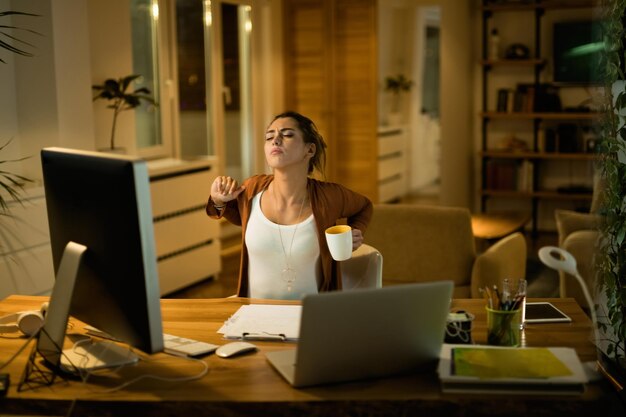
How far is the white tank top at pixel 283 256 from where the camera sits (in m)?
2.73

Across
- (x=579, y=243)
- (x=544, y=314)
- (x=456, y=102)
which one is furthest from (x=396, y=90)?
A: (x=544, y=314)

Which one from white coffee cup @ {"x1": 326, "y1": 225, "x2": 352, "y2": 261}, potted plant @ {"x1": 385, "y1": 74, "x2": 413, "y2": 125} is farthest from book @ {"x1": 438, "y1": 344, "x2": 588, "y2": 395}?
potted plant @ {"x1": 385, "y1": 74, "x2": 413, "y2": 125}

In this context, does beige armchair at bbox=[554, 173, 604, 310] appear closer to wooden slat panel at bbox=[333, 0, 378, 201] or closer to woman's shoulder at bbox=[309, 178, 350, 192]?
woman's shoulder at bbox=[309, 178, 350, 192]

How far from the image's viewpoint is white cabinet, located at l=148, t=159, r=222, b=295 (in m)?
5.51

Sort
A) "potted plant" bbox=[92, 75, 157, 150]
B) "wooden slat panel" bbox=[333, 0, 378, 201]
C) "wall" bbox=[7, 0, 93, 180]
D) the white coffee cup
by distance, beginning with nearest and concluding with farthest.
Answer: the white coffee cup, "wall" bbox=[7, 0, 93, 180], "potted plant" bbox=[92, 75, 157, 150], "wooden slat panel" bbox=[333, 0, 378, 201]

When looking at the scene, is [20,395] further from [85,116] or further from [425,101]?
[425,101]

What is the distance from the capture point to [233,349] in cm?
198

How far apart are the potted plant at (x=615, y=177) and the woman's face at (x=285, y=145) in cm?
101

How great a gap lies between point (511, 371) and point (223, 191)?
4.09ft

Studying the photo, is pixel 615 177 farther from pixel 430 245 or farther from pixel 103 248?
pixel 103 248

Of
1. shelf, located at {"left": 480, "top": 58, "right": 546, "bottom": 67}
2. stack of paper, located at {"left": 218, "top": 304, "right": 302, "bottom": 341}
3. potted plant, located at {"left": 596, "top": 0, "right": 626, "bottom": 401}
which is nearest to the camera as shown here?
stack of paper, located at {"left": 218, "top": 304, "right": 302, "bottom": 341}

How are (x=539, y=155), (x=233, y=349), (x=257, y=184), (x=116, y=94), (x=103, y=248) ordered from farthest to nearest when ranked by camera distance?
(x=539, y=155) → (x=116, y=94) → (x=257, y=184) → (x=233, y=349) → (x=103, y=248)

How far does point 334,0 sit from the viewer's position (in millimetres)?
8367

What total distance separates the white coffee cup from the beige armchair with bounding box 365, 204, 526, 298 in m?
1.82
